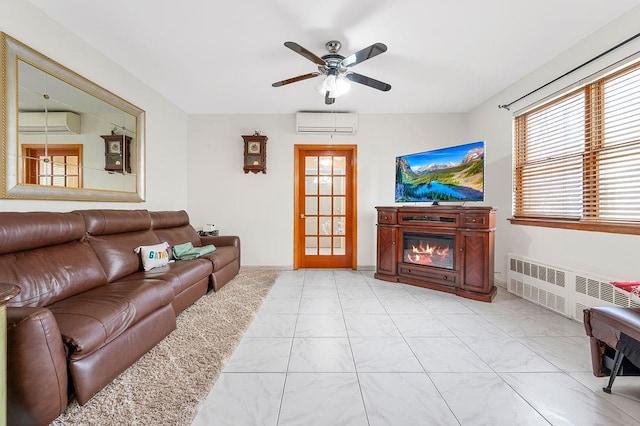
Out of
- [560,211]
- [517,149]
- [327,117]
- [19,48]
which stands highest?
[327,117]

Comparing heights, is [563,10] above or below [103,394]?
above

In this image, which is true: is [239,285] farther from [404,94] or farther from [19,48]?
[404,94]

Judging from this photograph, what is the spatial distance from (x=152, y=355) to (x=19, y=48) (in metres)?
2.39

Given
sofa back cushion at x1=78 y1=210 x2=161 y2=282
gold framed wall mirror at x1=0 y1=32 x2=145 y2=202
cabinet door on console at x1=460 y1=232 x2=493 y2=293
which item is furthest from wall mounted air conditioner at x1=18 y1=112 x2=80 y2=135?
cabinet door on console at x1=460 y1=232 x2=493 y2=293

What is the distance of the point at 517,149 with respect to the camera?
3.13 m

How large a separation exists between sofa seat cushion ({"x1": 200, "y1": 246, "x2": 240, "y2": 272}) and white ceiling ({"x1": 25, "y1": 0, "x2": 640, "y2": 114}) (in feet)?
6.78

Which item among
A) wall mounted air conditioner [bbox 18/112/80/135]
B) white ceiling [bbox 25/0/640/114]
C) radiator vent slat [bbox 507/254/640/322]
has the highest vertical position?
white ceiling [bbox 25/0/640/114]

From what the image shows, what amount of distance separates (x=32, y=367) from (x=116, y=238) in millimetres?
1488

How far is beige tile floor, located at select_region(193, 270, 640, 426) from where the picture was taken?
51.4 inches

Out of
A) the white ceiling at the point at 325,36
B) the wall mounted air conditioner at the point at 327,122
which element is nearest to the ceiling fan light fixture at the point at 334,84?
the white ceiling at the point at 325,36

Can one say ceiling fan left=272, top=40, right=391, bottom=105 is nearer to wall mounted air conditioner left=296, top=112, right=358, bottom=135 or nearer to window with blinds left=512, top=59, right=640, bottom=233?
wall mounted air conditioner left=296, top=112, right=358, bottom=135

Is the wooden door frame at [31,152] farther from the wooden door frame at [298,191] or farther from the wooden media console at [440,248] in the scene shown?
the wooden media console at [440,248]

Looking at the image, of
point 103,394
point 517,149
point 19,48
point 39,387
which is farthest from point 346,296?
point 19,48

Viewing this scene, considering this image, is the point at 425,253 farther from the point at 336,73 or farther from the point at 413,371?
the point at 336,73
